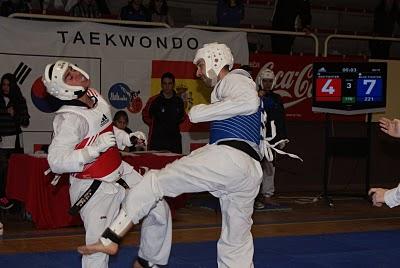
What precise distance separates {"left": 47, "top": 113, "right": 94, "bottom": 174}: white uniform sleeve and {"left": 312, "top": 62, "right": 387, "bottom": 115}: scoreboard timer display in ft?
22.5

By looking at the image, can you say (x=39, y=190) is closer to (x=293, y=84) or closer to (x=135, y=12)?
(x=135, y=12)

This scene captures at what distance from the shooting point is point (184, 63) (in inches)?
463

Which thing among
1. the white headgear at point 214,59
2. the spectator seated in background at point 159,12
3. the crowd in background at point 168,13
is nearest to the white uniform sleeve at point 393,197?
the white headgear at point 214,59

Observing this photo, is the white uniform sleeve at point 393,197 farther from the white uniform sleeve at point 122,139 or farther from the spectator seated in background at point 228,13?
the spectator seated in background at point 228,13

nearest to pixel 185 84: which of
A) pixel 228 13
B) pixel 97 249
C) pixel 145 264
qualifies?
pixel 228 13

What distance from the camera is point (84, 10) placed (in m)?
12.0

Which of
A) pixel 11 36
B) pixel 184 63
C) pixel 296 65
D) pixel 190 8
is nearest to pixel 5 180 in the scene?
pixel 11 36

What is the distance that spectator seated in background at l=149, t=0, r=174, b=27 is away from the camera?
43.2 feet

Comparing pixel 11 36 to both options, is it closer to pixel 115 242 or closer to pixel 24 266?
pixel 24 266

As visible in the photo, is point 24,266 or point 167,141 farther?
point 167,141

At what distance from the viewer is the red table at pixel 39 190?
8.87 m

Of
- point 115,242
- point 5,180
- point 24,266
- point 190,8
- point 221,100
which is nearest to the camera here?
point 115,242

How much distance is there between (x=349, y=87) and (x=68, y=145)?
726cm

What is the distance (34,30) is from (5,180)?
2388 millimetres
